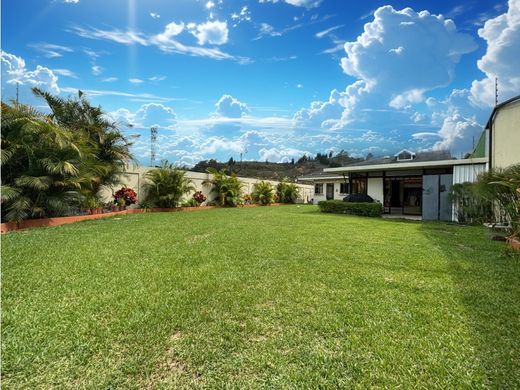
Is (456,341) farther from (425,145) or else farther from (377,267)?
(425,145)

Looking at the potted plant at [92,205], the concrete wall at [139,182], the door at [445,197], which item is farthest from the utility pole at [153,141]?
the door at [445,197]

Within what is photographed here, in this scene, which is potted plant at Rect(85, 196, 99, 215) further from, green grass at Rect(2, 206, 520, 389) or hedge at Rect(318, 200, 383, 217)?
hedge at Rect(318, 200, 383, 217)

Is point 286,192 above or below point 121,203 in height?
above

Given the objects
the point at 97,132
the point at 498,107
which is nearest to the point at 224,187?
the point at 97,132

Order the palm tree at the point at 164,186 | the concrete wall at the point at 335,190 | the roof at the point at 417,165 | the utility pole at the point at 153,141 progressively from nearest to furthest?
the roof at the point at 417,165 < the palm tree at the point at 164,186 < the concrete wall at the point at 335,190 < the utility pole at the point at 153,141

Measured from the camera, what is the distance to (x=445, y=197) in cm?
1299

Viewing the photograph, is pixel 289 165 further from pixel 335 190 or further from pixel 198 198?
pixel 198 198

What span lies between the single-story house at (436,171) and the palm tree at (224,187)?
646 cm

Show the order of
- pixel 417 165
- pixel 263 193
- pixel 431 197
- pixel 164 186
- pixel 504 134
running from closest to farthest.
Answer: pixel 504 134 < pixel 431 197 < pixel 417 165 < pixel 164 186 < pixel 263 193

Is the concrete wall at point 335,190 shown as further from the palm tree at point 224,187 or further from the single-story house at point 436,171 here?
the palm tree at point 224,187

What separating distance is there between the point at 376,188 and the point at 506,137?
764 centimetres

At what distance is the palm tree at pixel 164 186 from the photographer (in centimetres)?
1431

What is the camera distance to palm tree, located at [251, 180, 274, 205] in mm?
22547

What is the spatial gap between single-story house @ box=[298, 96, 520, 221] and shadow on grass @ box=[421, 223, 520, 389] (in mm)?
5170
